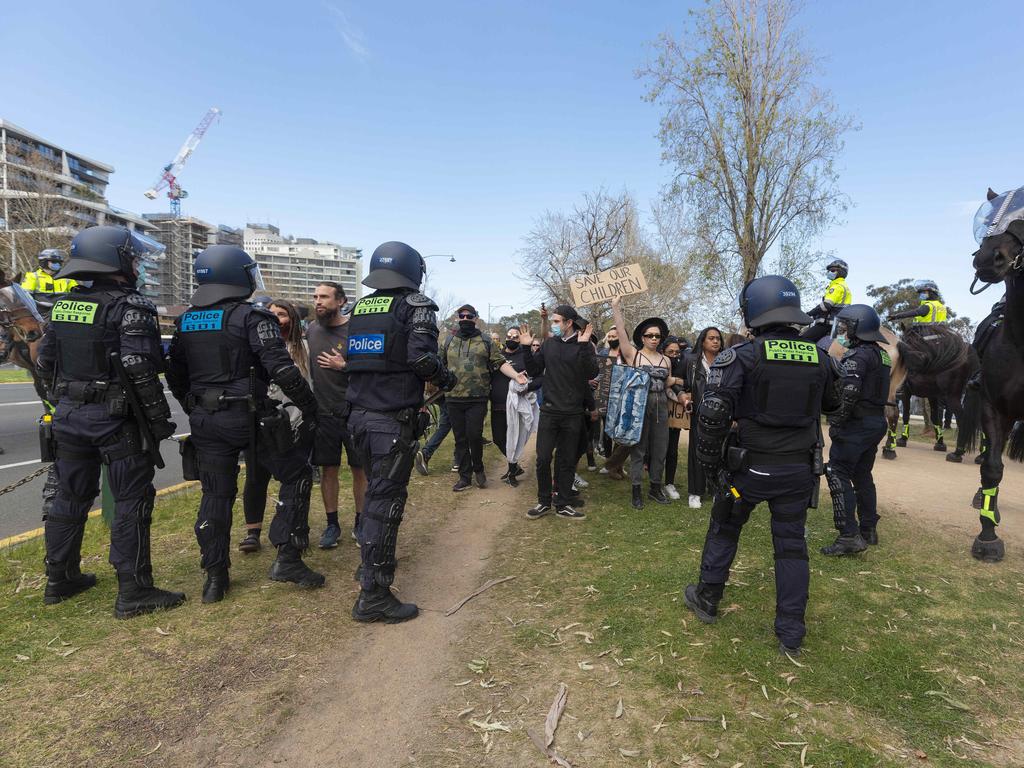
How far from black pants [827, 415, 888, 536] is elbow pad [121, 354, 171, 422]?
528 cm

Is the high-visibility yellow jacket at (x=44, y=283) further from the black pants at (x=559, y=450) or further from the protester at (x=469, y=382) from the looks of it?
the black pants at (x=559, y=450)

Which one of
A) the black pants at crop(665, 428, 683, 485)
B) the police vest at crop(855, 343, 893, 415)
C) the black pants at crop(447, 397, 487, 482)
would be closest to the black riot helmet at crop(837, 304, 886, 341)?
the police vest at crop(855, 343, 893, 415)

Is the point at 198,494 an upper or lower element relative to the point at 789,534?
lower

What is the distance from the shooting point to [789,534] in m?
3.35

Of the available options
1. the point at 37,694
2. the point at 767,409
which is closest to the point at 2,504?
the point at 37,694

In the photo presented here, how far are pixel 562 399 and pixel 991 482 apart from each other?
409cm

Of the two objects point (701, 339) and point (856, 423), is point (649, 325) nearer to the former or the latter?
point (701, 339)

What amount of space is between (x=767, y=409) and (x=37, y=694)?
436 centimetres

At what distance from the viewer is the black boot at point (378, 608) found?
12.4 feet

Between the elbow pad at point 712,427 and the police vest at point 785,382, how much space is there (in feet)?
0.65

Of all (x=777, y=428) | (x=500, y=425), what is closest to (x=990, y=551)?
(x=777, y=428)

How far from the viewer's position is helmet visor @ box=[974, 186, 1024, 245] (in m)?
4.06

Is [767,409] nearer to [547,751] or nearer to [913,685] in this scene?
[913,685]

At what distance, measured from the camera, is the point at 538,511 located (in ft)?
20.4
